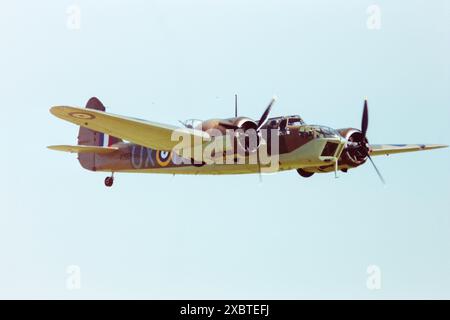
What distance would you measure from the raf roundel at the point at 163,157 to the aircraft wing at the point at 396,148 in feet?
19.3

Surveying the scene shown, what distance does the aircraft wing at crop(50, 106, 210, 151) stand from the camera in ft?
58.6

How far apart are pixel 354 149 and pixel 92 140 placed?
943 cm

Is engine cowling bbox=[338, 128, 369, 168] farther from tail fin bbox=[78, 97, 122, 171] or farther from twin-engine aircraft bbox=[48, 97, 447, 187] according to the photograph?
tail fin bbox=[78, 97, 122, 171]

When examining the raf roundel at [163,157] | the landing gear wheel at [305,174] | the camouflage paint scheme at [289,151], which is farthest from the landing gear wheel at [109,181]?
the landing gear wheel at [305,174]

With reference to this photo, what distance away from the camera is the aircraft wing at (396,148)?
22.2m

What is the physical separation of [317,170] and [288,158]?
155 cm

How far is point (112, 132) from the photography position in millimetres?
19406

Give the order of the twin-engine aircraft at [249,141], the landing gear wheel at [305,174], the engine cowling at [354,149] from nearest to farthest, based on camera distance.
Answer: the twin-engine aircraft at [249,141] < the engine cowling at [354,149] < the landing gear wheel at [305,174]

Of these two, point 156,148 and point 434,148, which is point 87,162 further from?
point 434,148

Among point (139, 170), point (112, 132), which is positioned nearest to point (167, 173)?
point (139, 170)

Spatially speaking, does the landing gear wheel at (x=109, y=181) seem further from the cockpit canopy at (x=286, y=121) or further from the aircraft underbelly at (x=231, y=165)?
the cockpit canopy at (x=286, y=121)

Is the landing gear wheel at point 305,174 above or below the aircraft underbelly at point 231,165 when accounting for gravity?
below

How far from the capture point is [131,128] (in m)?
19.1

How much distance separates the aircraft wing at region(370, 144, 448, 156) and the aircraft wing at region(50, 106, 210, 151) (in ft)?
18.9
